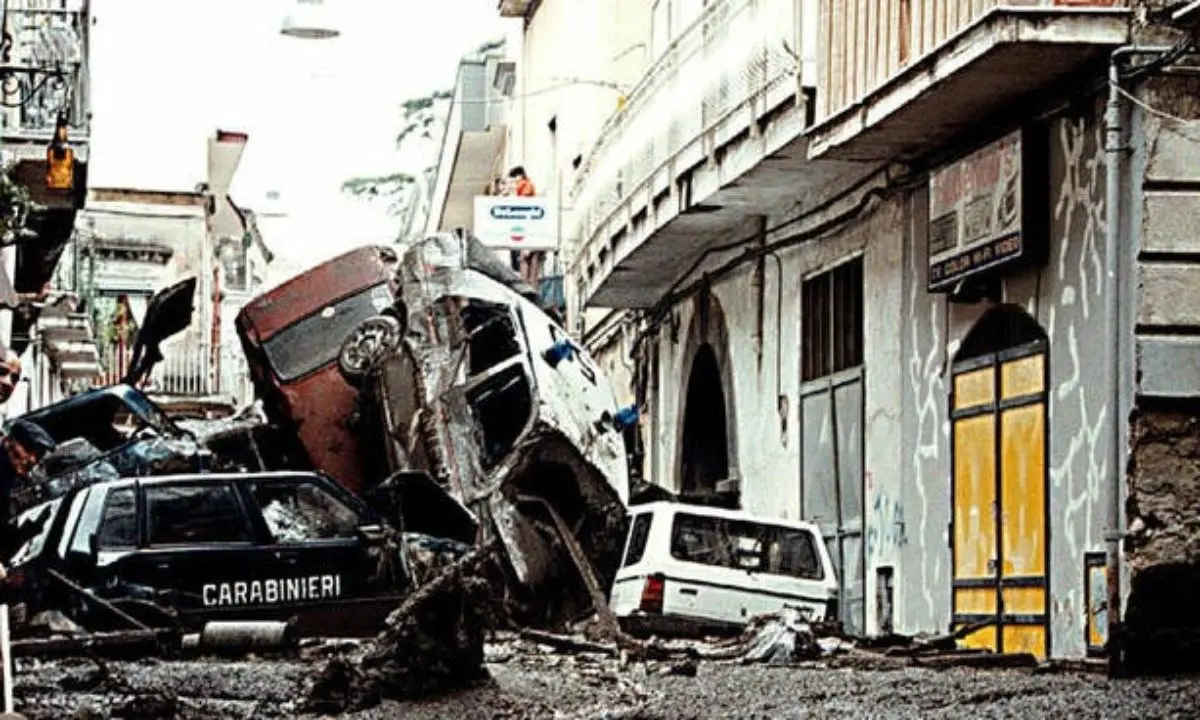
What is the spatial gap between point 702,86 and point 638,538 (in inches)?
218

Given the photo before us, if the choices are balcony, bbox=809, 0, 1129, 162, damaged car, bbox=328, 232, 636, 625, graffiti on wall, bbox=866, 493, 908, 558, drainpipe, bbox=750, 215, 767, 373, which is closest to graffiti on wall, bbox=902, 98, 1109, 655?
balcony, bbox=809, 0, 1129, 162

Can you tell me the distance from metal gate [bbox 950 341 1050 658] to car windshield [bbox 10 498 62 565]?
6435 mm

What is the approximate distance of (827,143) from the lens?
20.8 m

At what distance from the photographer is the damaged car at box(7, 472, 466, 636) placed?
17219 mm

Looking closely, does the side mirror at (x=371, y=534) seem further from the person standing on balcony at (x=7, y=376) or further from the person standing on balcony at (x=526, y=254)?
the person standing on balcony at (x=526, y=254)

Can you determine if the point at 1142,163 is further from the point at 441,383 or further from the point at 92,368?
the point at 92,368

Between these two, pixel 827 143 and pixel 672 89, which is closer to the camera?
pixel 827 143

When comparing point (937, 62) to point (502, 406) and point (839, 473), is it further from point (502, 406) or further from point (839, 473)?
point (839, 473)

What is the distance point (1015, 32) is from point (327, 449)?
27.7ft

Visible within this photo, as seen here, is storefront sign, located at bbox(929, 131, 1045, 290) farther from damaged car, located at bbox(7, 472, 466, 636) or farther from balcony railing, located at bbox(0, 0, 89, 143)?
balcony railing, located at bbox(0, 0, 89, 143)

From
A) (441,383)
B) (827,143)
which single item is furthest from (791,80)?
(441,383)

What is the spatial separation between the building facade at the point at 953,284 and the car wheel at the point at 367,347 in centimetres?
353

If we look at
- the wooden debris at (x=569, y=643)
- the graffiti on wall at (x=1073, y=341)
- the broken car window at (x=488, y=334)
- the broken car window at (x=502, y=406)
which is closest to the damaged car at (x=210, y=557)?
the wooden debris at (x=569, y=643)

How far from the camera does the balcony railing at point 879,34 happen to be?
56.6ft
